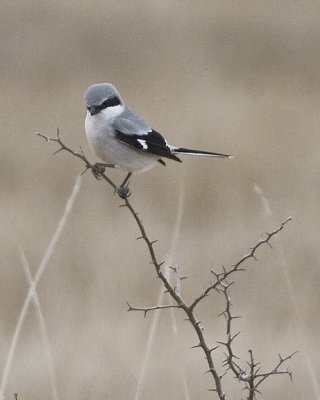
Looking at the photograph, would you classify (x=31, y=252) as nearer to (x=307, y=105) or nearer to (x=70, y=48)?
(x=307, y=105)

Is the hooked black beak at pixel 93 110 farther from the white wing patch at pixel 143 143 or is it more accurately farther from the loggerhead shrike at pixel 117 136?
the white wing patch at pixel 143 143

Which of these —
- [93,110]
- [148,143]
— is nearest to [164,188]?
[148,143]

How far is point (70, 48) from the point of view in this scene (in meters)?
14.7

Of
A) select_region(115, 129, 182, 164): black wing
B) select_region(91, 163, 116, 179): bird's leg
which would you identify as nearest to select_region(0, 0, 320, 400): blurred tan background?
select_region(115, 129, 182, 164): black wing

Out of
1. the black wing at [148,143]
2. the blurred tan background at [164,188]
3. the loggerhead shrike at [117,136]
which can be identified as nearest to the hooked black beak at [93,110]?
the loggerhead shrike at [117,136]

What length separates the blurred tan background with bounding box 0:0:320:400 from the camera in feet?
18.7

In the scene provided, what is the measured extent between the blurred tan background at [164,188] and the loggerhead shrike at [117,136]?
387mm

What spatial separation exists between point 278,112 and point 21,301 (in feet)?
18.4

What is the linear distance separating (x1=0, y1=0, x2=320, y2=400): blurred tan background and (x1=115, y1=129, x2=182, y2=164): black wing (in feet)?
1.12

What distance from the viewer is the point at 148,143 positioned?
3.78 metres

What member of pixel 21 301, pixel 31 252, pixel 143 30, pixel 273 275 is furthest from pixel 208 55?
pixel 273 275

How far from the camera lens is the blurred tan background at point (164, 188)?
569 cm

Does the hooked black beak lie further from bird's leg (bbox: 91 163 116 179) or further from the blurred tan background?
the blurred tan background

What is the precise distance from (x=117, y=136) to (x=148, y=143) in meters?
0.12
